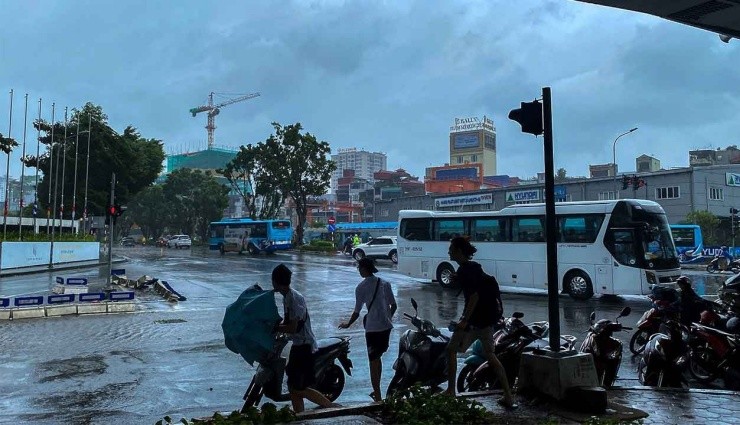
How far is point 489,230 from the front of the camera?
2094cm

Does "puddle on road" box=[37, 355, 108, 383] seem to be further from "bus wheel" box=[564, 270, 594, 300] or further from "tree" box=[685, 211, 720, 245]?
"tree" box=[685, 211, 720, 245]

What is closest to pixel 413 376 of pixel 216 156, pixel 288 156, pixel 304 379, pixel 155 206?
pixel 304 379

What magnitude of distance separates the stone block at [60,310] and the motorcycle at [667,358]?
12.5 metres

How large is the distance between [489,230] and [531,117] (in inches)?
571

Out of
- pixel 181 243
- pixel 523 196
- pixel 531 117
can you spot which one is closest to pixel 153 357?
pixel 531 117

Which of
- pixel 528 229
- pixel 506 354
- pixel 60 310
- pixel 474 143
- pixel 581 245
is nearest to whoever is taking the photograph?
pixel 506 354

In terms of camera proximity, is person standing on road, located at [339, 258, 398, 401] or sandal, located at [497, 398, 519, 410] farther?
person standing on road, located at [339, 258, 398, 401]

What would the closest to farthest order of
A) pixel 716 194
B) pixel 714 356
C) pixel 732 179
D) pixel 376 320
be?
pixel 376 320 < pixel 714 356 < pixel 716 194 < pixel 732 179

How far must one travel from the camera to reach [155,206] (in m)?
82.9

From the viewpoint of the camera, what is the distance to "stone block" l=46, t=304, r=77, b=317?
1396 cm

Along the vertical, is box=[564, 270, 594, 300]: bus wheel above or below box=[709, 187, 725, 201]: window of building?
below

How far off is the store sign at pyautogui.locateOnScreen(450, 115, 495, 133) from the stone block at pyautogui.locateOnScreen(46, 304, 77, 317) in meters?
123

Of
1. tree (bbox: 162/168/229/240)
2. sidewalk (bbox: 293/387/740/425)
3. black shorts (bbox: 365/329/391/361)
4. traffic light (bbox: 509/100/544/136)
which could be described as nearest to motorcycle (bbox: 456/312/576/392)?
sidewalk (bbox: 293/387/740/425)

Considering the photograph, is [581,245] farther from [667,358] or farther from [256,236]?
[256,236]
